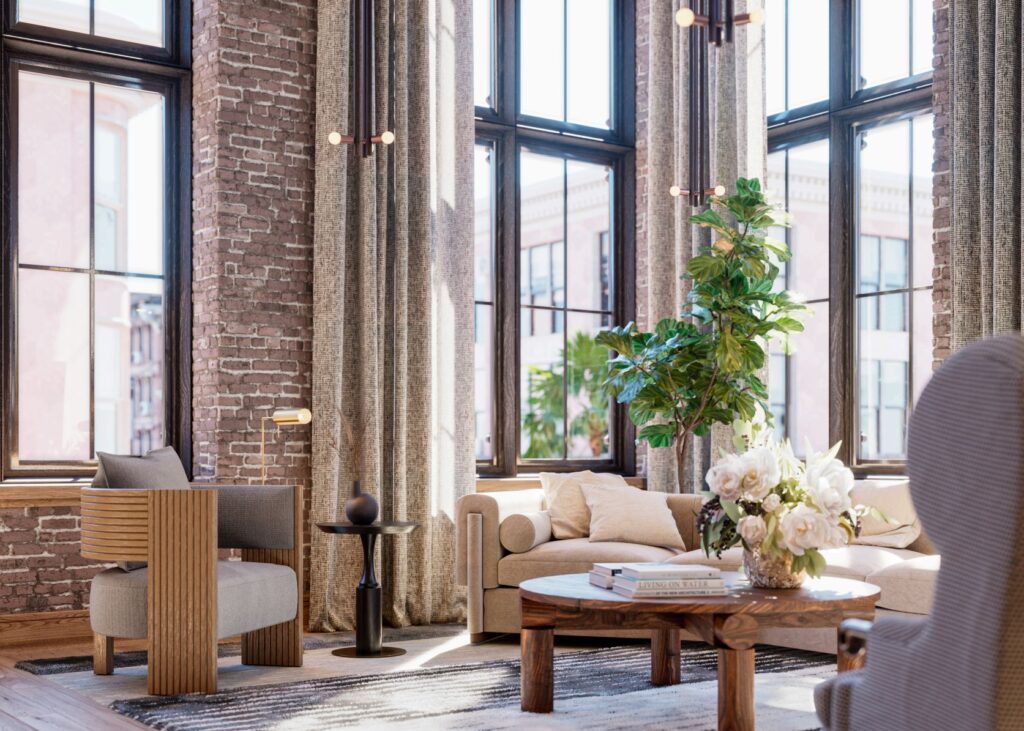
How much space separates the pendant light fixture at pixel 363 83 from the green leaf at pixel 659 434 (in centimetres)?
224

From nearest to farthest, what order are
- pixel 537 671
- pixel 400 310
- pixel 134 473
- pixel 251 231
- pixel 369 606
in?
pixel 537 671, pixel 134 473, pixel 369 606, pixel 251 231, pixel 400 310

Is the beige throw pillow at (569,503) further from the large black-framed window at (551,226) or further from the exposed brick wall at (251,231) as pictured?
the exposed brick wall at (251,231)

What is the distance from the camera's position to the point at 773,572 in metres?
3.85

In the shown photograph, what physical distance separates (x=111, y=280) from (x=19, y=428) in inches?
34.4

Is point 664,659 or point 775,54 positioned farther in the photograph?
point 775,54

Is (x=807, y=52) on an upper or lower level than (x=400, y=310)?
upper

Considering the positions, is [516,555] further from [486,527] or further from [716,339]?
[716,339]

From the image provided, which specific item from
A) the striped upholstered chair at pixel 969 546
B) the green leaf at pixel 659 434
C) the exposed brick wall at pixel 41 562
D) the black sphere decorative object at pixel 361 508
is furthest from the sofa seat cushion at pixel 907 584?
the exposed brick wall at pixel 41 562

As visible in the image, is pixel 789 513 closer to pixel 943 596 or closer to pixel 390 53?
pixel 943 596

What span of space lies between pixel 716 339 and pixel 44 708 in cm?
388

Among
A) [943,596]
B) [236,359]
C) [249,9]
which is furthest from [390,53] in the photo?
[943,596]

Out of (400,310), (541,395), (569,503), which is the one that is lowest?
(569,503)

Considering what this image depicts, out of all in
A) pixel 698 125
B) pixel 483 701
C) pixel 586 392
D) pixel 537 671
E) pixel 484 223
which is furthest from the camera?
pixel 586 392

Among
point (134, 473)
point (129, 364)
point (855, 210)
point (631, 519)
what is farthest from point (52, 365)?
point (855, 210)
